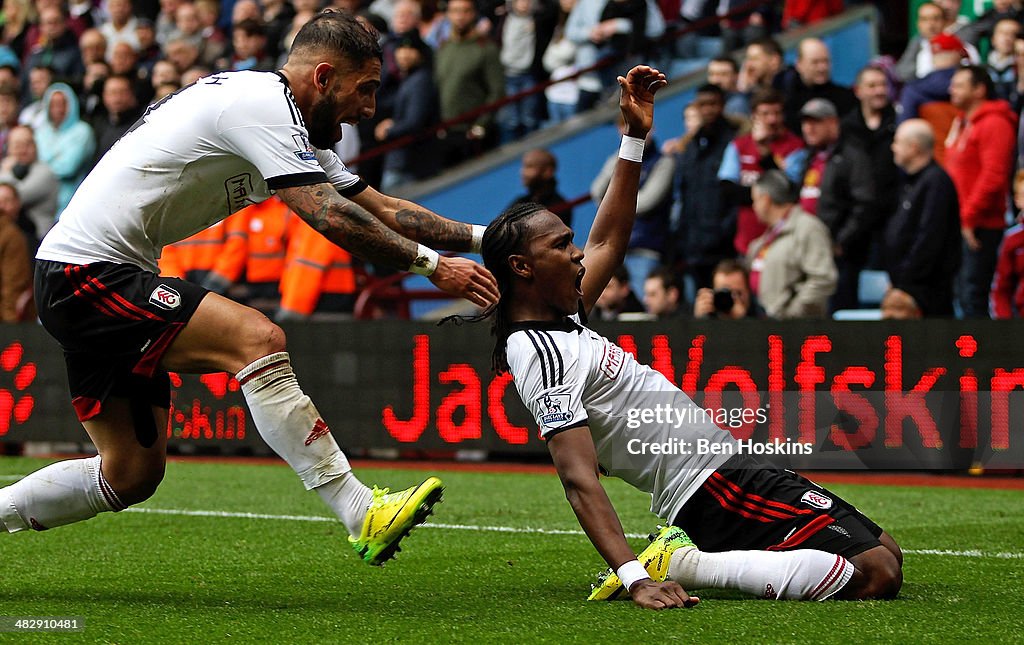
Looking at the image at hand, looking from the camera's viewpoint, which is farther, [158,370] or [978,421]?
[978,421]

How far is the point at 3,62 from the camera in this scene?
20.4m

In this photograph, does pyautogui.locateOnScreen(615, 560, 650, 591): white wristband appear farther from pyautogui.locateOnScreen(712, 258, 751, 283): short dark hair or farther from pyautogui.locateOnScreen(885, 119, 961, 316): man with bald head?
pyautogui.locateOnScreen(712, 258, 751, 283): short dark hair

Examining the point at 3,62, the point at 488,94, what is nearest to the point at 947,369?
the point at 488,94

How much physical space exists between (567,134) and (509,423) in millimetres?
4751

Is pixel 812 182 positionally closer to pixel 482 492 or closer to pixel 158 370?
pixel 482 492

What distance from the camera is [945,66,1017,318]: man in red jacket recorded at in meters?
11.9

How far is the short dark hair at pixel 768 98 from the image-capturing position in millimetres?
12578

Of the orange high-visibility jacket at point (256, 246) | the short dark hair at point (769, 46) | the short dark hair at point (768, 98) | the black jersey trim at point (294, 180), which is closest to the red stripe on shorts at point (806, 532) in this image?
the black jersey trim at point (294, 180)

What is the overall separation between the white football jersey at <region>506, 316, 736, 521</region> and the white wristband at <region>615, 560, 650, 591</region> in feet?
1.59

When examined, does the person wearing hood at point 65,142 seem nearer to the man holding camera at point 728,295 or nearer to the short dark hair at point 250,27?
the short dark hair at point 250,27

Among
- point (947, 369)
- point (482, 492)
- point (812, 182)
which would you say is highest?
point (812, 182)

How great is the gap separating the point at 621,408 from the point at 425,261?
0.94 meters

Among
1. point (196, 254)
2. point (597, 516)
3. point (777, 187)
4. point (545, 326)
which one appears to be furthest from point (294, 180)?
point (196, 254)

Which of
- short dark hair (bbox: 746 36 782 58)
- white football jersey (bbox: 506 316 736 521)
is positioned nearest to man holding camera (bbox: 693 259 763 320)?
short dark hair (bbox: 746 36 782 58)
